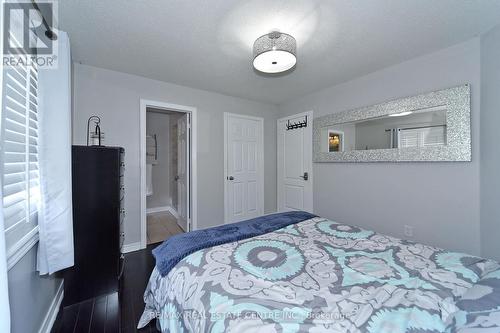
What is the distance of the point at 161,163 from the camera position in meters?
5.26

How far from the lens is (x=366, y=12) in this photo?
1652mm

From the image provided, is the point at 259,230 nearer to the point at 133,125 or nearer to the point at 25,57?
the point at 25,57

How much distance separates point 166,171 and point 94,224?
3.55m

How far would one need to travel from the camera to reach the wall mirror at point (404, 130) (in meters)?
2.06

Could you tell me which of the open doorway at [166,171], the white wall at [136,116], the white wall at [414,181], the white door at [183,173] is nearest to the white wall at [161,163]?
the open doorway at [166,171]

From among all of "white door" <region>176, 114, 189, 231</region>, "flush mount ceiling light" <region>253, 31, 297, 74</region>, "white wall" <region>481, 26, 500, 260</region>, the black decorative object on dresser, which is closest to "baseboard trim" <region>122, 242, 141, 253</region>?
"white door" <region>176, 114, 189, 231</region>

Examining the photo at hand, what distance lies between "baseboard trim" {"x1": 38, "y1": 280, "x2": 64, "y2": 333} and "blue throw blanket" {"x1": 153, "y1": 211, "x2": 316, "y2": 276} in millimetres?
884

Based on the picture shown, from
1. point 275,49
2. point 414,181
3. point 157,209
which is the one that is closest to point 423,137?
point 414,181

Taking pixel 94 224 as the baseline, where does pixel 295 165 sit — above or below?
above

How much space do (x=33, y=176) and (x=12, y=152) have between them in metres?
0.38

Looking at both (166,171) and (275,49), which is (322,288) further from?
(166,171)

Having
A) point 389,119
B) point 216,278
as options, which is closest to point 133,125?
point 216,278

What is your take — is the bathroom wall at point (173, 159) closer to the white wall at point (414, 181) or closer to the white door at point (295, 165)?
the white door at point (295, 165)

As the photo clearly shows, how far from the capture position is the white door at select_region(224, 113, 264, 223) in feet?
12.0
